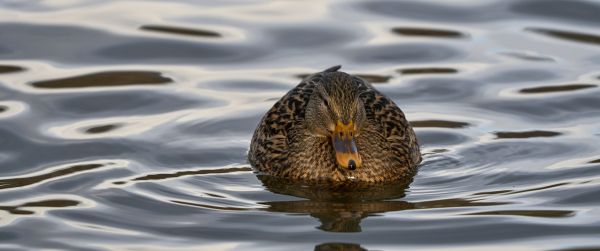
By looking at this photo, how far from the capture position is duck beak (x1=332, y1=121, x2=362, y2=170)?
1144 cm

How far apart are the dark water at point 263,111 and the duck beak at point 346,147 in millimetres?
304

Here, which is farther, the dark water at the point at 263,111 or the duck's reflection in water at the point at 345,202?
the duck's reflection in water at the point at 345,202

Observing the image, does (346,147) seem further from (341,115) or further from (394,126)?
(394,126)

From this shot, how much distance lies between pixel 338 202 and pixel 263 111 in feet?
9.13

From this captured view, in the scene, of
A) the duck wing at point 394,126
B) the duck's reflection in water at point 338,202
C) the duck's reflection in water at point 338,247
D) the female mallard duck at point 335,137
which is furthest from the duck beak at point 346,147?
the duck's reflection in water at point 338,247

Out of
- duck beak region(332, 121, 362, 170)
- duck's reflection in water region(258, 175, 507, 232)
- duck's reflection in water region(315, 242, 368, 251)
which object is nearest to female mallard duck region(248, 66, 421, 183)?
duck beak region(332, 121, 362, 170)

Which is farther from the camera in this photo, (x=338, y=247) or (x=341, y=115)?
(x=341, y=115)

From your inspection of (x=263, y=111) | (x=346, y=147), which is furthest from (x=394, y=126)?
(x=263, y=111)

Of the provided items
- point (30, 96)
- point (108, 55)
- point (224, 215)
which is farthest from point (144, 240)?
point (108, 55)

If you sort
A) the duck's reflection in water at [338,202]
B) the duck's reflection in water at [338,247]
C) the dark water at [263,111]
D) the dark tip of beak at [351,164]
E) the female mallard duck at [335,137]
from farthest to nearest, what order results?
the female mallard duck at [335,137] < the dark tip of beak at [351,164] < the duck's reflection in water at [338,202] < the dark water at [263,111] < the duck's reflection in water at [338,247]

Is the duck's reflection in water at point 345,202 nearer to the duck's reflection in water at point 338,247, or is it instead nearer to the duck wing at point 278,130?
the duck wing at point 278,130

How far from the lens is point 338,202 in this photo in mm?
11445

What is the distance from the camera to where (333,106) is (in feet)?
37.8

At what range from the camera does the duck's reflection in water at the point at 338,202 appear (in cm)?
1084
